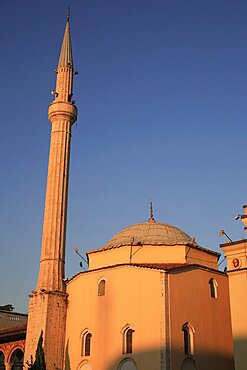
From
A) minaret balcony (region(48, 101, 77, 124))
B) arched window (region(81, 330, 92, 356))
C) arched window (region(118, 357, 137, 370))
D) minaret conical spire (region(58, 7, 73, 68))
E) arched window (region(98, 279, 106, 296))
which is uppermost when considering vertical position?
minaret conical spire (region(58, 7, 73, 68))

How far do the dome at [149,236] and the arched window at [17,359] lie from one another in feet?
23.5

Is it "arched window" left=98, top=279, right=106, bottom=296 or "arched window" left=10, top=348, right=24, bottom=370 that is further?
"arched window" left=10, top=348, right=24, bottom=370

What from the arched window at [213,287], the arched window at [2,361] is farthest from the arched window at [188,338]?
the arched window at [2,361]

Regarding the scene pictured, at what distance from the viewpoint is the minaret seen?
2102cm

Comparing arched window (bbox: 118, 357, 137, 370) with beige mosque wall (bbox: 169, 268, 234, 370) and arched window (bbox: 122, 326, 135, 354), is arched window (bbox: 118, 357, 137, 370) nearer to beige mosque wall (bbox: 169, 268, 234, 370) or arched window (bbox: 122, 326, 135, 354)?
arched window (bbox: 122, 326, 135, 354)

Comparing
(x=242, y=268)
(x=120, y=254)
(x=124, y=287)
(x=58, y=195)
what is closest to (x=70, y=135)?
(x=58, y=195)

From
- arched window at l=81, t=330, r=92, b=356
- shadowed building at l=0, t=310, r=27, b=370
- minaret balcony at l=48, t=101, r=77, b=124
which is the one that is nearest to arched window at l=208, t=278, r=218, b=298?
arched window at l=81, t=330, r=92, b=356

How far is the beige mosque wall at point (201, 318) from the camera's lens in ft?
62.2

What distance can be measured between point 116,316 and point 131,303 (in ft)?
2.71

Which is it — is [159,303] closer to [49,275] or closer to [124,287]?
[124,287]

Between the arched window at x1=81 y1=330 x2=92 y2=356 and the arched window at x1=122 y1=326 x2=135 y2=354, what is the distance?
1892mm

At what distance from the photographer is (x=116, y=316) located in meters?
19.9

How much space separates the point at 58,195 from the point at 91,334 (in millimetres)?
6699

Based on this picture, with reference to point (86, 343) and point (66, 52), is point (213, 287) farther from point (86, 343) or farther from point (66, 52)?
point (66, 52)
